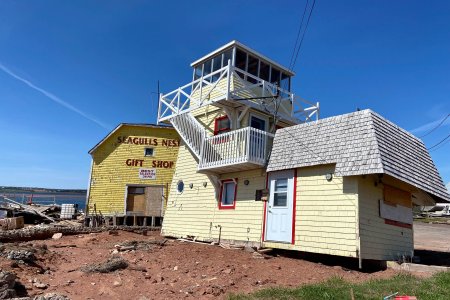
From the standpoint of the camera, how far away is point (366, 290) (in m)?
7.92

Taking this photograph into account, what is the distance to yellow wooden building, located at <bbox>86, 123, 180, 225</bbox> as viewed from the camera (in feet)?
79.4

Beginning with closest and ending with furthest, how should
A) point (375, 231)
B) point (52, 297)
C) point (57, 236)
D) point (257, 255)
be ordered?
point (52, 297)
point (375, 231)
point (257, 255)
point (57, 236)

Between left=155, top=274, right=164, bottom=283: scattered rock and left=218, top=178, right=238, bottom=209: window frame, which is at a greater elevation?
left=218, top=178, right=238, bottom=209: window frame

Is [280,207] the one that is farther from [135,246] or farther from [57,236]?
[57,236]

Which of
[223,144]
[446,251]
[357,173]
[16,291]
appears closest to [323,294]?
[357,173]

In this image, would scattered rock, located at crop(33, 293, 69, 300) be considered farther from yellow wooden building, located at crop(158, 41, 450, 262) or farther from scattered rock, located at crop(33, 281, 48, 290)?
yellow wooden building, located at crop(158, 41, 450, 262)

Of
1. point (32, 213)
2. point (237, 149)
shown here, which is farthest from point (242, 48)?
point (32, 213)

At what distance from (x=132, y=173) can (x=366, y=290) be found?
19047mm

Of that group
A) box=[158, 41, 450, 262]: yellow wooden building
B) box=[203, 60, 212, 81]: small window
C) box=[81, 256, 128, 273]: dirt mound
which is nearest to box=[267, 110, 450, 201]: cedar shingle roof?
box=[158, 41, 450, 262]: yellow wooden building

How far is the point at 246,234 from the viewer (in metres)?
14.0

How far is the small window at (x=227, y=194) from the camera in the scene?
15.3m

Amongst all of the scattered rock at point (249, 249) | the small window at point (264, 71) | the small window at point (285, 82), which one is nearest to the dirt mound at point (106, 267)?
the scattered rock at point (249, 249)

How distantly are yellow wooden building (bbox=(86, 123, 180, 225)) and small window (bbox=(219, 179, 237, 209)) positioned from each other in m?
9.23

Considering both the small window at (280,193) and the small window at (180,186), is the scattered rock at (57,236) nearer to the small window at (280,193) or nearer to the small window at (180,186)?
the small window at (180,186)
